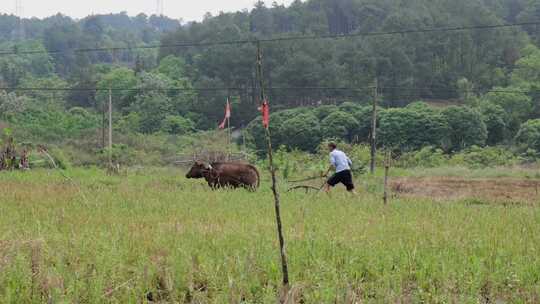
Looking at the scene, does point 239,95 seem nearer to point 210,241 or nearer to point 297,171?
point 297,171

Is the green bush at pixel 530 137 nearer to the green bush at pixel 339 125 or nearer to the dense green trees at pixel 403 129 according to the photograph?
the dense green trees at pixel 403 129

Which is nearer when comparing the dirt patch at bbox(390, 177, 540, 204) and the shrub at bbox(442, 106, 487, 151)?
the dirt patch at bbox(390, 177, 540, 204)

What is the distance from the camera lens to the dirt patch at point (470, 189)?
17.5m

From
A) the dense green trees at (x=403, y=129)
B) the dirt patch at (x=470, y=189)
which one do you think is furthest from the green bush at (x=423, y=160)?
the dirt patch at (x=470, y=189)

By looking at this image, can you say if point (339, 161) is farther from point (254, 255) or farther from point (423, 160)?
point (423, 160)

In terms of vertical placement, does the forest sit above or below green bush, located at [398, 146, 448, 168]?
above

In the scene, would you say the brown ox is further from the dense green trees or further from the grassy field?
the dense green trees

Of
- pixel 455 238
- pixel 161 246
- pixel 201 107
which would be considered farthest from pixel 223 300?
pixel 201 107

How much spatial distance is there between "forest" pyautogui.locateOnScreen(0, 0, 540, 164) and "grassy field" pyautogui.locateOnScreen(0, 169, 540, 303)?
1914 centimetres

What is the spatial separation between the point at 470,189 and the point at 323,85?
37.9m

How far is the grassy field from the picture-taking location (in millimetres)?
5883

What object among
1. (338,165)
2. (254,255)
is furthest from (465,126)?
(254,255)

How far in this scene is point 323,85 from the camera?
57.9 metres

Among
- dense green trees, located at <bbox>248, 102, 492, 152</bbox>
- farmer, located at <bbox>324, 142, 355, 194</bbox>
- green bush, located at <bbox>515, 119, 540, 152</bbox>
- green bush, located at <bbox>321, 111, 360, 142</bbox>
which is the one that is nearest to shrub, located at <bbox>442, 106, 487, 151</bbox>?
dense green trees, located at <bbox>248, 102, 492, 152</bbox>
